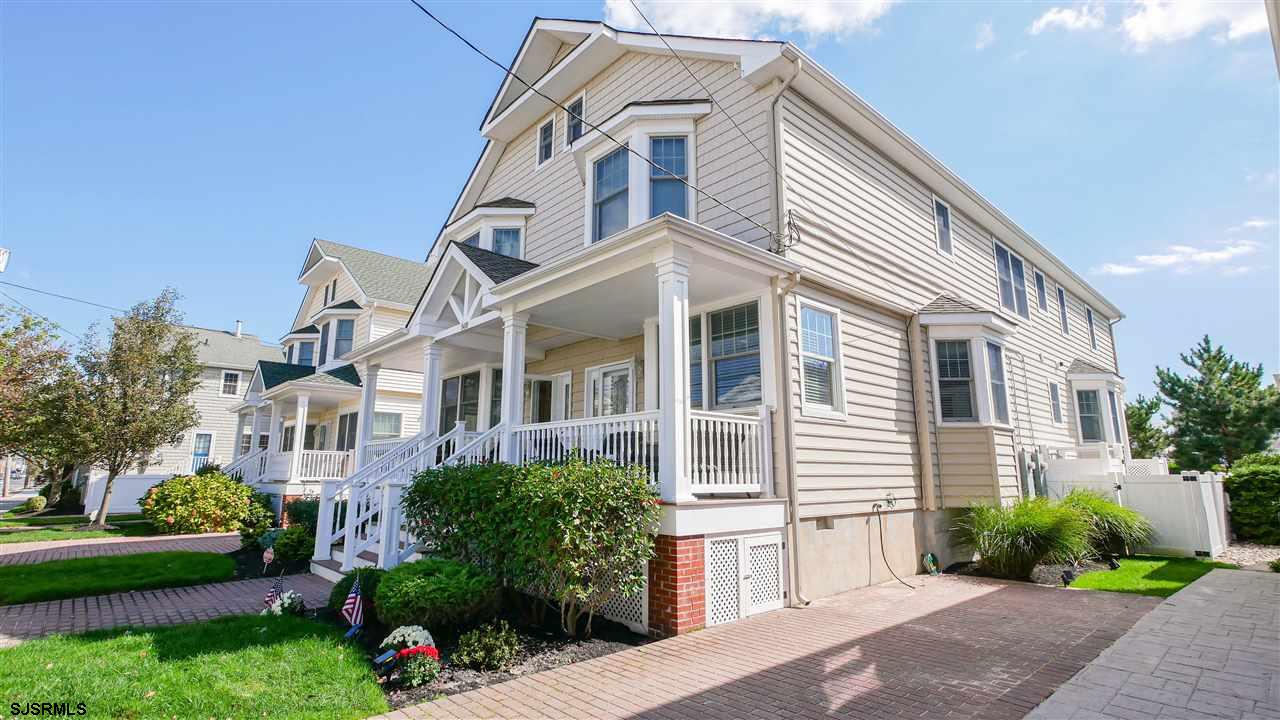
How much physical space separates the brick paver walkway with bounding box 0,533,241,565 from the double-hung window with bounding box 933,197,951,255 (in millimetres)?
15837

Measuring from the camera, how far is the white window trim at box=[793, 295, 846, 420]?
8.69m

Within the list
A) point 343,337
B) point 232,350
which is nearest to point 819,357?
point 343,337

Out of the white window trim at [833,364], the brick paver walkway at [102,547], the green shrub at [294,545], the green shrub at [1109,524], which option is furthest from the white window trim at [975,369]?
the brick paver walkway at [102,547]

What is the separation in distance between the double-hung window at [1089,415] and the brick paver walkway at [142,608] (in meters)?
18.7

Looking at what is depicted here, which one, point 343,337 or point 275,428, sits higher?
point 343,337

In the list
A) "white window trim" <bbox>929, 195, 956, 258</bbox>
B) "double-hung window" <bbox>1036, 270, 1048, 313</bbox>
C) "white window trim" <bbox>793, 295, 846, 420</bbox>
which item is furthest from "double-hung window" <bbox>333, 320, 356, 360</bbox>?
"double-hung window" <bbox>1036, 270, 1048, 313</bbox>

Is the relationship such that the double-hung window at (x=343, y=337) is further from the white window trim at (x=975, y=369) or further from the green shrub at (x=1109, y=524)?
the green shrub at (x=1109, y=524)

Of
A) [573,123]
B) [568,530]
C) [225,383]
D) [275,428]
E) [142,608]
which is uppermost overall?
[573,123]

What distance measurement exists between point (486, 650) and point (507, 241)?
32.1ft

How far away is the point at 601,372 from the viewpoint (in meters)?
11.5

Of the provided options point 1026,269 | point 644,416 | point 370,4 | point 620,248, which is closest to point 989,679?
point 644,416

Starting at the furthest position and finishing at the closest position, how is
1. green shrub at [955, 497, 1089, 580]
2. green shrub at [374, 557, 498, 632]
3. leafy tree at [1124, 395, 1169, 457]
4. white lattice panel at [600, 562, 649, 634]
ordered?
leafy tree at [1124, 395, 1169, 457], green shrub at [955, 497, 1089, 580], white lattice panel at [600, 562, 649, 634], green shrub at [374, 557, 498, 632]

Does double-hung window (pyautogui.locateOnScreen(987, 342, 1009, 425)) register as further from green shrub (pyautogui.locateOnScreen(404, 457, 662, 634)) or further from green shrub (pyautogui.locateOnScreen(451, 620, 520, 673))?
green shrub (pyautogui.locateOnScreen(451, 620, 520, 673))

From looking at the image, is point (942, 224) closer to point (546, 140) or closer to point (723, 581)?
point (546, 140)
